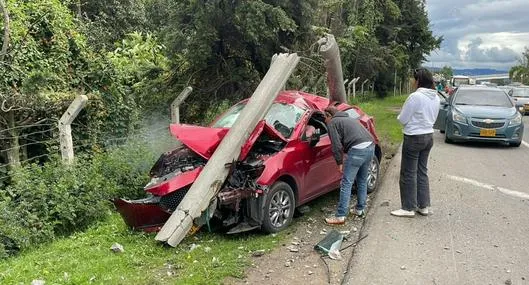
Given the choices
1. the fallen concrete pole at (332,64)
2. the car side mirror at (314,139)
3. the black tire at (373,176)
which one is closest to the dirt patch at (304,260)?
the car side mirror at (314,139)

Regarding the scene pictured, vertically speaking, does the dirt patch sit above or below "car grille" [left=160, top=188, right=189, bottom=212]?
below

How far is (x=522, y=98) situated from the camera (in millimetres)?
25812

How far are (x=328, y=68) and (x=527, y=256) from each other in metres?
4.81

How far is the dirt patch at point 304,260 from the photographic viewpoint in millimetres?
4707

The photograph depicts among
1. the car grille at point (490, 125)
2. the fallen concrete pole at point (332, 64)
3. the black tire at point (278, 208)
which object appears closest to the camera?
the black tire at point (278, 208)

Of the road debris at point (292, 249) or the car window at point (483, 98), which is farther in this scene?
the car window at point (483, 98)

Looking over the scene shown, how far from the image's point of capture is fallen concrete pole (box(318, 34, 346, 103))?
28.1ft

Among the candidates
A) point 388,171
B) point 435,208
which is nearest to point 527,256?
point 435,208

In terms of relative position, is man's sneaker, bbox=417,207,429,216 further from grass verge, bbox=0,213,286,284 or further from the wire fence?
the wire fence

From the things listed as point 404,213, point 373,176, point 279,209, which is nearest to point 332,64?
point 373,176

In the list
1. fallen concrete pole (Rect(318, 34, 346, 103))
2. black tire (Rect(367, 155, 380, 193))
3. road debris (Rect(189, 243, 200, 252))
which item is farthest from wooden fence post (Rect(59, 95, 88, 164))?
black tire (Rect(367, 155, 380, 193))

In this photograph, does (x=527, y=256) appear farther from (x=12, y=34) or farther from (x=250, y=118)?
(x=12, y=34)

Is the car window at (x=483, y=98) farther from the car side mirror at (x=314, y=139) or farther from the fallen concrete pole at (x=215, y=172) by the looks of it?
the fallen concrete pole at (x=215, y=172)

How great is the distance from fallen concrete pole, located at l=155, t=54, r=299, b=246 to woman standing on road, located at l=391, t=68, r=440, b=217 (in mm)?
1906
